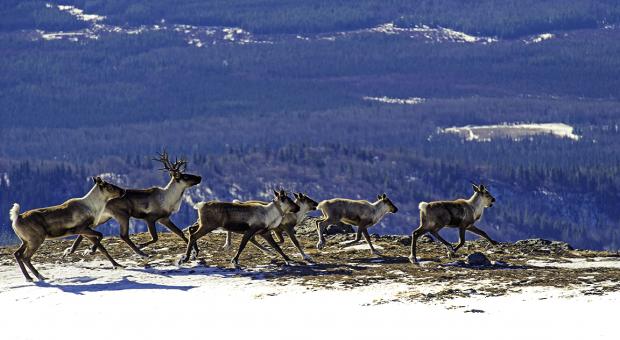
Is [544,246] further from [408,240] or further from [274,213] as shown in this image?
[274,213]

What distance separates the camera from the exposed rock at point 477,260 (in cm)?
5459

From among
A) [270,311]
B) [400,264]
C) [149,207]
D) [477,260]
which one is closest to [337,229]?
[149,207]

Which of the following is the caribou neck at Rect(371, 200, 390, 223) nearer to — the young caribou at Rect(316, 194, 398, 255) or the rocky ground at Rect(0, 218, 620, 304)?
the young caribou at Rect(316, 194, 398, 255)

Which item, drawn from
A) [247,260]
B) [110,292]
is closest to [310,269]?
[247,260]

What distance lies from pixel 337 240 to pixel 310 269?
24.7 feet

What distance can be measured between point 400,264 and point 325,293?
6058mm

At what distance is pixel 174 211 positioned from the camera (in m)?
57.5

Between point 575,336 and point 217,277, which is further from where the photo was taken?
point 217,277

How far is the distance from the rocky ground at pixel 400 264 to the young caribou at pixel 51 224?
5.37ft

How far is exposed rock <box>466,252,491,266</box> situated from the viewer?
179 ft

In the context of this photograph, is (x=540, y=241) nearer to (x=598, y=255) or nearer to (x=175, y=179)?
(x=598, y=255)

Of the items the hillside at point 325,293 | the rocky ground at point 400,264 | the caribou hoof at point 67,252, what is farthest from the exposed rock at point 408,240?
the caribou hoof at point 67,252

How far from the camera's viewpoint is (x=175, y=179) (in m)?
57.8

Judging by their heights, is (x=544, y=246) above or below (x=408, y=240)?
above
